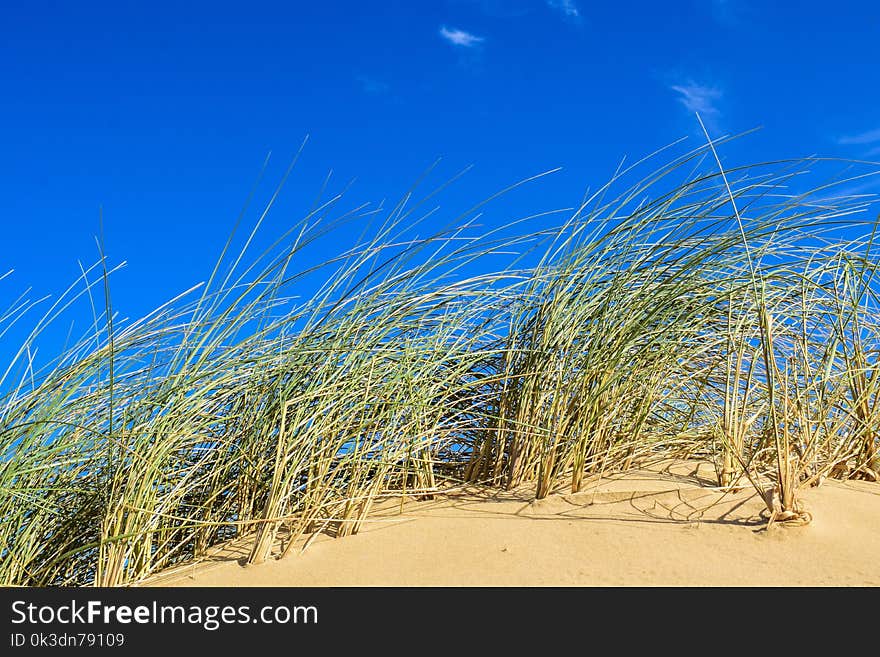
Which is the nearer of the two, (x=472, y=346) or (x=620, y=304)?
(x=620, y=304)

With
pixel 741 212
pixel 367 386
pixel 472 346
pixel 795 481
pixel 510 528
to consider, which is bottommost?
pixel 510 528

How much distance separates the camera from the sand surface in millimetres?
1705

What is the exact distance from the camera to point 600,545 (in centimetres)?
185

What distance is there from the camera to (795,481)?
6.16 ft

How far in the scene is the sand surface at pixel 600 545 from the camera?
5.59ft

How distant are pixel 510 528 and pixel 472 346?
73 centimetres

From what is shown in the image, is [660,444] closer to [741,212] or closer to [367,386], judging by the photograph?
[741,212]

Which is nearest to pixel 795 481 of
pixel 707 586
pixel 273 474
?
pixel 707 586

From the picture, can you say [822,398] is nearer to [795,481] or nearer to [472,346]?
[795,481]
